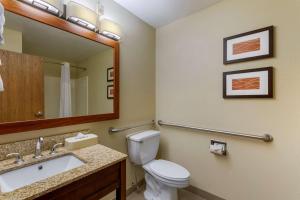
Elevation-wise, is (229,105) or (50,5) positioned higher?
(50,5)

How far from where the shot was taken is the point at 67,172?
0.92 m

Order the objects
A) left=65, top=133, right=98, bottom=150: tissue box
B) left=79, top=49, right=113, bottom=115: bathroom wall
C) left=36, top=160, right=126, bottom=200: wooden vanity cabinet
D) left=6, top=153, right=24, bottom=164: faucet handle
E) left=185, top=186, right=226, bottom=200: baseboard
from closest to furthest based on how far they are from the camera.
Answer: left=36, top=160, right=126, bottom=200: wooden vanity cabinet
left=6, top=153, right=24, bottom=164: faucet handle
left=65, top=133, right=98, bottom=150: tissue box
left=79, top=49, right=113, bottom=115: bathroom wall
left=185, top=186, right=226, bottom=200: baseboard

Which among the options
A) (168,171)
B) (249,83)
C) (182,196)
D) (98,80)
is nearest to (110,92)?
(98,80)

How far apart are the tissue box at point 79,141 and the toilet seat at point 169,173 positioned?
2.38 feet

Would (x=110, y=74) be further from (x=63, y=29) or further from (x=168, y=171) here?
(x=168, y=171)

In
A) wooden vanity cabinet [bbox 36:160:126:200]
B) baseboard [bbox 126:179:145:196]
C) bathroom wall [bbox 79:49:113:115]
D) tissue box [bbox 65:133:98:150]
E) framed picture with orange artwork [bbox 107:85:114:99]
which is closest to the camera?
wooden vanity cabinet [bbox 36:160:126:200]

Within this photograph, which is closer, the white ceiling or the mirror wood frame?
the mirror wood frame

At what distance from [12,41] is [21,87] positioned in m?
0.32

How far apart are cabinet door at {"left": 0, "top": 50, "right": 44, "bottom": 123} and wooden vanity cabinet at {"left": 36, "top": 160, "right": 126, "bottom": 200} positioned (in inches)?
24.5

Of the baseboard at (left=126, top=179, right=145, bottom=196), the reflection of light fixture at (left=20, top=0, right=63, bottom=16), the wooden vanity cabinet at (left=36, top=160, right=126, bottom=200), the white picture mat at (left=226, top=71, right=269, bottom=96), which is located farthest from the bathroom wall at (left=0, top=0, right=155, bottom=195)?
the white picture mat at (left=226, top=71, right=269, bottom=96)

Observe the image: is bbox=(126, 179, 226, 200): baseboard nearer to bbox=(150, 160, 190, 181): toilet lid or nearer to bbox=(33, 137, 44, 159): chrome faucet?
bbox=(150, 160, 190, 181): toilet lid

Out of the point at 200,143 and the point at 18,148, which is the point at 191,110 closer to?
the point at 200,143

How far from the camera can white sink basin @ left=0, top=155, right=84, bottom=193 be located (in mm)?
905

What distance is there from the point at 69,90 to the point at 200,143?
155cm
